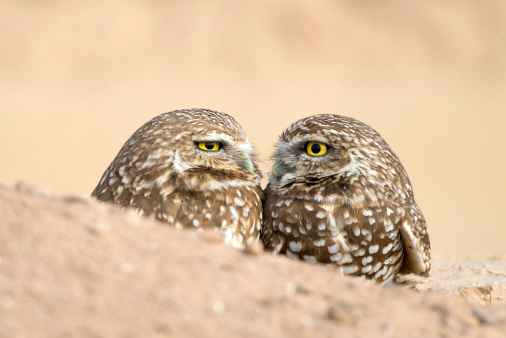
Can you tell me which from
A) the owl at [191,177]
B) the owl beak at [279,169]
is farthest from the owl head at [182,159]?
the owl beak at [279,169]

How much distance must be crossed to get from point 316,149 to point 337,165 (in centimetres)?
17

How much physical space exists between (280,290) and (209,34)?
20982 mm

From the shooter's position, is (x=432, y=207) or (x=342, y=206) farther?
(x=432, y=207)

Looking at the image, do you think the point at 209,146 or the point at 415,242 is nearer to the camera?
the point at 209,146

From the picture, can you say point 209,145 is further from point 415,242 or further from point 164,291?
point 164,291

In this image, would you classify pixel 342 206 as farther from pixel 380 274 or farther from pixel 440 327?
pixel 440 327

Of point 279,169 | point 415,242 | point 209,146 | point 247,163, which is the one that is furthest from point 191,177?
point 415,242

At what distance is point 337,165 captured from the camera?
4238 mm

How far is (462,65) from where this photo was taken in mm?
24781

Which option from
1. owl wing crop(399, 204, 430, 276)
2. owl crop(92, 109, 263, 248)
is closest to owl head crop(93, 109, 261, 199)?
owl crop(92, 109, 263, 248)

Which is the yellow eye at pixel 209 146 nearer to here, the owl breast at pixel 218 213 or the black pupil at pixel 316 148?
the owl breast at pixel 218 213

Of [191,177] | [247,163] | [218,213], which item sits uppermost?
[247,163]

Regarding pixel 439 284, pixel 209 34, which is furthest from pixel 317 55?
pixel 439 284

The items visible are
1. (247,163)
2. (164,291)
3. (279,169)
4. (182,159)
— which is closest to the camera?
A: (164,291)
